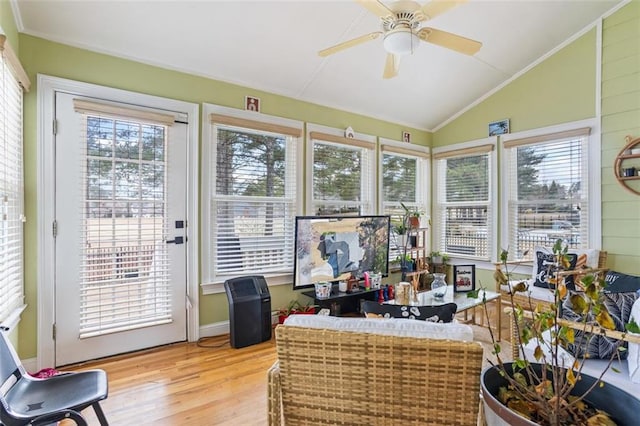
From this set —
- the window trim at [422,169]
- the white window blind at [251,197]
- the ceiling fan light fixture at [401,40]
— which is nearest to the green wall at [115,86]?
the white window blind at [251,197]

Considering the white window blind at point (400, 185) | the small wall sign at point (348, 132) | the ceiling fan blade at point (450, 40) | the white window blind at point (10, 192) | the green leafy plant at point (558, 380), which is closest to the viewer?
the green leafy plant at point (558, 380)

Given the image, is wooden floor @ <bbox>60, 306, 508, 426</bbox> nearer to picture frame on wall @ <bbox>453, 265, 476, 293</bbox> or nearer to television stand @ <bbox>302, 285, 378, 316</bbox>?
television stand @ <bbox>302, 285, 378, 316</bbox>

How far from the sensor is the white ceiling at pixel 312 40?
257 cm

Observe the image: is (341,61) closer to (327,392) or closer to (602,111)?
(602,111)

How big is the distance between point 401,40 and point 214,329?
3000 millimetres

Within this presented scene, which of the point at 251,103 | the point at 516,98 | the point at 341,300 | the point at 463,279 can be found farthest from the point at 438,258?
the point at 251,103

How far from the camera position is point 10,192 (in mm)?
2244

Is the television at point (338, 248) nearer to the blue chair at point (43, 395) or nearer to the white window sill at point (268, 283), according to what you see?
the white window sill at point (268, 283)

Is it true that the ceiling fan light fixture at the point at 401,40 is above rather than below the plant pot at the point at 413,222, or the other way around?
above

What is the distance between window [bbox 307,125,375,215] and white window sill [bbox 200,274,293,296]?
0.83 metres

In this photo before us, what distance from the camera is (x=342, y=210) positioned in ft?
14.0

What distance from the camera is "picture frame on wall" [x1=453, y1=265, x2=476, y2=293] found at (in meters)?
3.24

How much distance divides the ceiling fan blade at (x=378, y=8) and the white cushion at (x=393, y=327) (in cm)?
180

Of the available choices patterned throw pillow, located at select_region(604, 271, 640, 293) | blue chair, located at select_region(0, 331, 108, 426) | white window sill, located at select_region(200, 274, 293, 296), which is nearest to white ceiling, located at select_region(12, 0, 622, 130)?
white window sill, located at select_region(200, 274, 293, 296)
